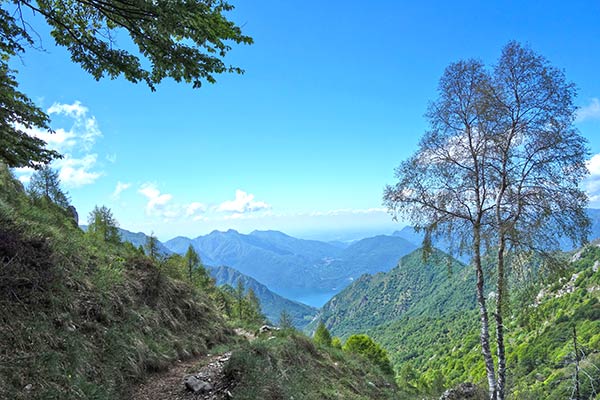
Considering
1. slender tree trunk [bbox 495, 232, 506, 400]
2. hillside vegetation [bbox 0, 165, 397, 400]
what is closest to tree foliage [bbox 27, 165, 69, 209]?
hillside vegetation [bbox 0, 165, 397, 400]

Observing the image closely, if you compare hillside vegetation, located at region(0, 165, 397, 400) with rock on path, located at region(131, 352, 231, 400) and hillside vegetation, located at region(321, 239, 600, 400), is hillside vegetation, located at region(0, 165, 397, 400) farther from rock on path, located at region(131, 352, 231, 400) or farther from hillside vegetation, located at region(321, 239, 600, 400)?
hillside vegetation, located at region(321, 239, 600, 400)

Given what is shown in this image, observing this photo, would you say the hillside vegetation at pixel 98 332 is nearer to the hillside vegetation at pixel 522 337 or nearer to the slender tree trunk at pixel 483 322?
the slender tree trunk at pixel 483 322

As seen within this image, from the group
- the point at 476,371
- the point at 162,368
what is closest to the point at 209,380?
the point at 162,368

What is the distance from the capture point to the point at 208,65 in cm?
427

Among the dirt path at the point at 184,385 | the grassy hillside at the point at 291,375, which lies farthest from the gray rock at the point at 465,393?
the dirt path at the point at 184,385

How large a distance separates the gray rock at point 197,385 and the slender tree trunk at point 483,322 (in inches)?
313

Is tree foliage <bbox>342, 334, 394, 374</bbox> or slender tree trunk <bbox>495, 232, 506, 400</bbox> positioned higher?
slender tree trunk <bbox>495, 232, 506, 400</bbox>

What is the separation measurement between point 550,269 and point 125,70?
36.8 feet

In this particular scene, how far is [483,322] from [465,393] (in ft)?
20.0

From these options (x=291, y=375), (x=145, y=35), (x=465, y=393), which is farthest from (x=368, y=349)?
(x=145, y=35)

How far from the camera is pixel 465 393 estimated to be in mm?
13242

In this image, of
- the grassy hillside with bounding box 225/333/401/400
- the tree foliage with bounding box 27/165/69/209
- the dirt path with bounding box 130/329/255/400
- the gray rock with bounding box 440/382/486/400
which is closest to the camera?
the dirt path with bounding box 130/329/255/400

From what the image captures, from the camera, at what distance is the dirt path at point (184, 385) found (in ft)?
20.5

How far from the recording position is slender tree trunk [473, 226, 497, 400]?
9438 mm
